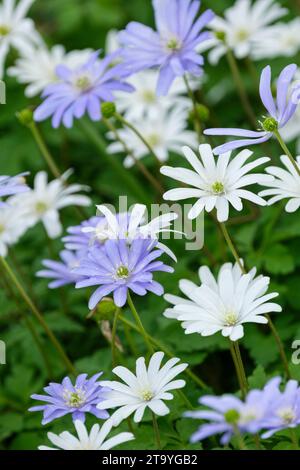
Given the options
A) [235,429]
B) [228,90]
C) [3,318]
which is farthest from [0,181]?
[228,90]

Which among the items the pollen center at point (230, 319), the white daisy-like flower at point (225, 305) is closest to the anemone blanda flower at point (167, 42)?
the white daisy-like flower at point (225, 305)

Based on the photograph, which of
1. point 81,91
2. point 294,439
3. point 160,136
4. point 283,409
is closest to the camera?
point 283,409

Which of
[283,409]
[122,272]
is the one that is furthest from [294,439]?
[122,272]

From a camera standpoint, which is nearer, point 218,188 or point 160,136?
point 218,188

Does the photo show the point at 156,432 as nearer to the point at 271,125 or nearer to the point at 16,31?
the point at 271,125

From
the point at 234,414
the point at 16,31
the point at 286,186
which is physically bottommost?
the point at 234,414
